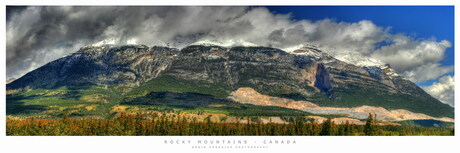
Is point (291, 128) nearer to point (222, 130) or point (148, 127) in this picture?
point (222, 130)
